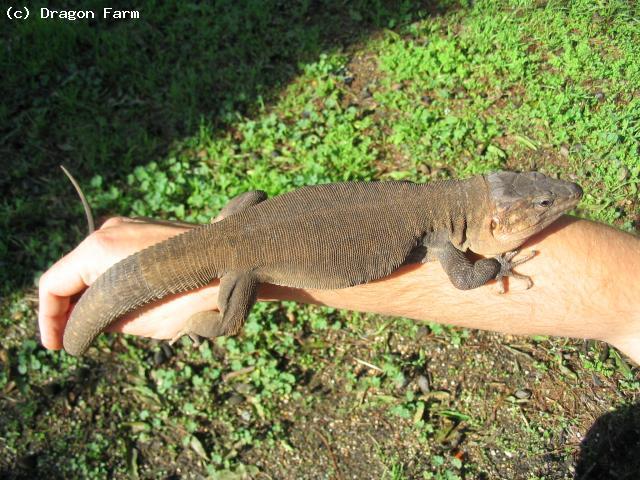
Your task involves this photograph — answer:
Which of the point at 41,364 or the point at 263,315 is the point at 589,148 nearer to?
the point at 263,315

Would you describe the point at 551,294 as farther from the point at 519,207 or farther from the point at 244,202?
the point at 244,202

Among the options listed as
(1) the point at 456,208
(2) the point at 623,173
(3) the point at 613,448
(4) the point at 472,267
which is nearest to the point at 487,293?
(4) the point at 472,267

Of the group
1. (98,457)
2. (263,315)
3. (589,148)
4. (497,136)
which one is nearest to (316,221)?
(263,315)

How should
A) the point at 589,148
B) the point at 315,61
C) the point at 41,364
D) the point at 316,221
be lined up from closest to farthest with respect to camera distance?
the point at 316,221 < the point at 41,364 < the point at 589,148 < the point at 315,61

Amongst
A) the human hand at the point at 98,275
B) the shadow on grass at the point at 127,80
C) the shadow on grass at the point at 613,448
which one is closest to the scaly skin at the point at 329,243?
the human hand at the point at 98,275

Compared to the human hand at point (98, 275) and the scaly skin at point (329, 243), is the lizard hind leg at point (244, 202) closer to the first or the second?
the scaly skin at point (329, 243)

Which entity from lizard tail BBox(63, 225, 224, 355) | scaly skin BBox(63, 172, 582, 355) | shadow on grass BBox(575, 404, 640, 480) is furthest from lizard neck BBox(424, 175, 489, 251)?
shadow on grass BBox(575, 404, 640, 480)

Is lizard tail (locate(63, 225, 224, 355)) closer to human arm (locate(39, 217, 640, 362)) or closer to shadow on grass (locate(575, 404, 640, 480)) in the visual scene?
human arm (locate(39, 217, 640, 362))
